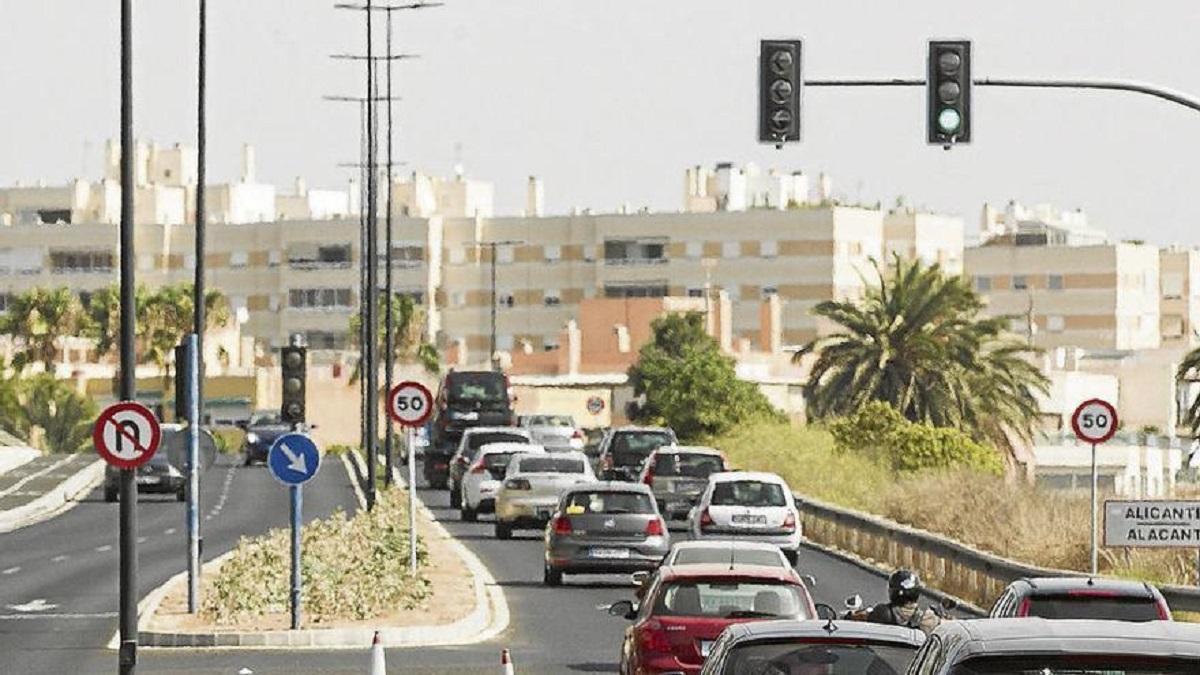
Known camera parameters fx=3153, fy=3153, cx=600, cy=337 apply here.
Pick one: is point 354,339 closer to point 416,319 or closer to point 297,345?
point 416,319

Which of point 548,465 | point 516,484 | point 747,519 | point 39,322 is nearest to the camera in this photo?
point 747,519

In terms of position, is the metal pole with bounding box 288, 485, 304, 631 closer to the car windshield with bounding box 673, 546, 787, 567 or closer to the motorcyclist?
the car windshield with bounding box 673, 546, 787, 567

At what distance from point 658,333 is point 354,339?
4388cm

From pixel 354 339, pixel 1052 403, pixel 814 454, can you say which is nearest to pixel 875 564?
pixel 814 454

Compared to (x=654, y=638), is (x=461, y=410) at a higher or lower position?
lower

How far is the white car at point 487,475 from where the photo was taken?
2429 inches

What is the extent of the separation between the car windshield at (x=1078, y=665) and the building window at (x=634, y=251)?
603 feet

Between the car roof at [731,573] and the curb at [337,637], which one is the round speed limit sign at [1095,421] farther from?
the car roof at [731,573]

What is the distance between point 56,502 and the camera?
77000mm

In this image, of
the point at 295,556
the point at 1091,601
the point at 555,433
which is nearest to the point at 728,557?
the point at 1091,601

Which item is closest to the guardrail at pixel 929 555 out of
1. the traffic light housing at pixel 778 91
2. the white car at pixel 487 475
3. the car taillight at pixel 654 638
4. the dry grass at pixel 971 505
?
the dry grass at pixel 971 505

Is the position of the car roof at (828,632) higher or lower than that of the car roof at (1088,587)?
higher

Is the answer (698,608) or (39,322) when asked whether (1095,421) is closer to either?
(698,608)

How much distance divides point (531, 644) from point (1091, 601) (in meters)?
12.1
